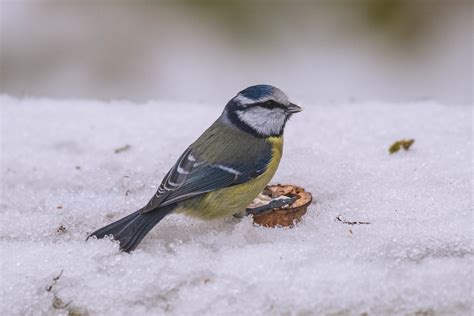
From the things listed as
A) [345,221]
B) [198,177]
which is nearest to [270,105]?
[198,177]

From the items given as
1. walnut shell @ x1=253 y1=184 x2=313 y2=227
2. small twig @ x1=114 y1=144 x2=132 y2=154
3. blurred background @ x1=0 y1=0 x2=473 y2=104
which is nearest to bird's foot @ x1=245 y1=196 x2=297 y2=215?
walnut shell @ x1=253 y1=184 x2=313 y2=227

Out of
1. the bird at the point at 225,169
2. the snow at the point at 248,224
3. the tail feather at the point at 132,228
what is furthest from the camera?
the bird at the point at 225,169

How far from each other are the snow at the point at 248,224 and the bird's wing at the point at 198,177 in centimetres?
16

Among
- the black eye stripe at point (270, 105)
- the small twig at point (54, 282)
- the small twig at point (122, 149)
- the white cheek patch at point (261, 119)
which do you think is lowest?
the small twig at point (54, 282)

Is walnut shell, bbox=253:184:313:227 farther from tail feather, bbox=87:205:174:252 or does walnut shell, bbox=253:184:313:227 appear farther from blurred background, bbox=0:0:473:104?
blurred background, bbox=0:0:473:104

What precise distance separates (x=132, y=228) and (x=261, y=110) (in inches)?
30.9

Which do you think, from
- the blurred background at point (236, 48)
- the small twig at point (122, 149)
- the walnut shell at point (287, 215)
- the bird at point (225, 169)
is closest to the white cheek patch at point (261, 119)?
the bird at point (225, 169)

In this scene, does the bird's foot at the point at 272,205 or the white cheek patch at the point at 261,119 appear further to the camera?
the white cheek patch at the point at 261,119

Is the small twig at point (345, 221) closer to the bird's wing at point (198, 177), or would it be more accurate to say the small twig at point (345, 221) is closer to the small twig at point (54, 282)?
the bird's wing at point (198, 177)

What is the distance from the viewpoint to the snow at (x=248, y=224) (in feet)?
8.77

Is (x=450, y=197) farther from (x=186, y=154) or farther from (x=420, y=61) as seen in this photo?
(x=420, y=61)

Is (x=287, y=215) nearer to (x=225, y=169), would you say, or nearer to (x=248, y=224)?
(x=248, y=224)

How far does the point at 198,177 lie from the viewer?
3.18 metres

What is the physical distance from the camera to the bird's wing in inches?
122
